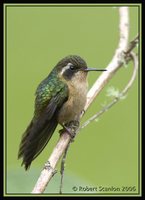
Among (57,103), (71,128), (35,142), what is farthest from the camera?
(71,128)

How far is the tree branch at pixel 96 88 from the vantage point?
3.28 m

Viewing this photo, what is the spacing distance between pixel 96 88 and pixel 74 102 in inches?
9.7

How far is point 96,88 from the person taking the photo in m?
4.18

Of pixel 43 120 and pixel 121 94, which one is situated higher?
pixel 121 94

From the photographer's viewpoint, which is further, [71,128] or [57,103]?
[71,128]

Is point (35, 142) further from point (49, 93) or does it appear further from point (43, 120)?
point (49, 93)

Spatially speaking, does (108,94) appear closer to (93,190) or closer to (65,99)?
(65,99)

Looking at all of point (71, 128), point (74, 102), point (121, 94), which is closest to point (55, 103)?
point (74, 102)

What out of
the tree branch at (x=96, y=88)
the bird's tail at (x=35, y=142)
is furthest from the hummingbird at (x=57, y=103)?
the tree branch at (x=96, y=88)

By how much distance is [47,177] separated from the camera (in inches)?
129

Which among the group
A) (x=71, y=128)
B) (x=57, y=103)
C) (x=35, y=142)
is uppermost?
(x=57, y=103)

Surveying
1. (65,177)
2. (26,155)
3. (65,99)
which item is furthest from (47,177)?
(65,99)

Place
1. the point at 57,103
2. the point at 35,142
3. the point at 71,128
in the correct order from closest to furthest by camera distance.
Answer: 1. the point at 35,142
2. the point at 57,103
3. the point at 71,128

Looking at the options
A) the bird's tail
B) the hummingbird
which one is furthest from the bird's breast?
the bird's tail
